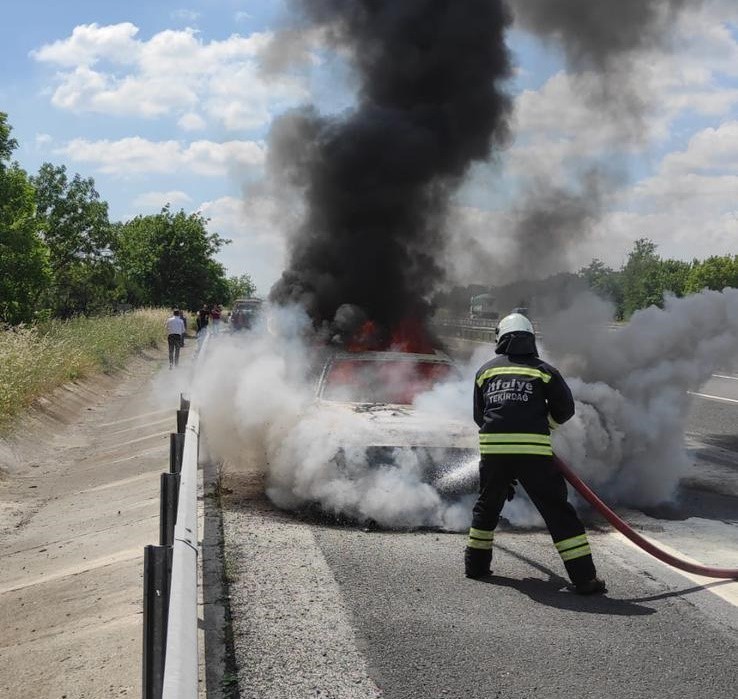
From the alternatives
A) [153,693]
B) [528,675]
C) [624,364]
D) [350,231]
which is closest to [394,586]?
[528,675]

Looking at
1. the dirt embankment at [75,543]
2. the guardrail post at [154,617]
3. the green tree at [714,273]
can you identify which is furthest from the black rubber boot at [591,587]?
the green tree at [714,273]

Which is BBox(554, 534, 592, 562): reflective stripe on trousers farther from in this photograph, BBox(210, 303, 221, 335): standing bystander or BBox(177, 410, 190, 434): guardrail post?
BBox(210, 303, 221, 335): standing bystander

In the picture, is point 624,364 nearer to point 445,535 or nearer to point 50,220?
point 445,535

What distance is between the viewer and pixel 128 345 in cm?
2798

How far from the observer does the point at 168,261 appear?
54.5m

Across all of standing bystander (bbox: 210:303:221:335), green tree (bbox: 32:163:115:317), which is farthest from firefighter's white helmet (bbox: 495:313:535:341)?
green tree (bbox: 32:163:115:317)

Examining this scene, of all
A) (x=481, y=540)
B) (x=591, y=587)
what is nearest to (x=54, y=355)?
(x=481, y=540)

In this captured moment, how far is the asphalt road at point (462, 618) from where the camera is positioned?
3514 millimetres

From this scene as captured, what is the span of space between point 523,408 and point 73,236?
44840 mm

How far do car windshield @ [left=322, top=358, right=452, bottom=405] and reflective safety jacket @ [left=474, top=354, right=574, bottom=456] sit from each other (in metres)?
2.71

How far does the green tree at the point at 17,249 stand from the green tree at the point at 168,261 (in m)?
27.8

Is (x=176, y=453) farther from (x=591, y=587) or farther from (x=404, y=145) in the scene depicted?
(x=404, y=145)

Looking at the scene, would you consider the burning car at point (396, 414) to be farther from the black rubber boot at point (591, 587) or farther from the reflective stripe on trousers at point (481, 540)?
the black rubber boot at point (591, 587)

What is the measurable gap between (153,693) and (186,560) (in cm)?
51
